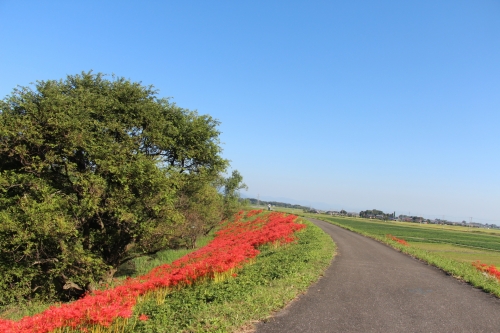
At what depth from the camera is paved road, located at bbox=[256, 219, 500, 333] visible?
5879 millimetres

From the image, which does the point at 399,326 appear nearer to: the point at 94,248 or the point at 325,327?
the point at 325,327

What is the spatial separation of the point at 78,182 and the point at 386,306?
14083 millimetres

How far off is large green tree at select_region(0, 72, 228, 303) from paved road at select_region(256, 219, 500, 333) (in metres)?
10.8

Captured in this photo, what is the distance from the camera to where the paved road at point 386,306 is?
19.3ft

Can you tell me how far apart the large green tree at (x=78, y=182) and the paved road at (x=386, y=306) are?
425 inches

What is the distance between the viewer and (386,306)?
7.16m

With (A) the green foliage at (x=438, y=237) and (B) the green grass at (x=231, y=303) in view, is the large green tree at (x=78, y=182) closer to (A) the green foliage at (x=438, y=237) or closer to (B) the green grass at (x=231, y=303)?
(B) the green grass at (x=231, y=303)

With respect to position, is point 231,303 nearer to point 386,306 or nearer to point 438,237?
point 386,306

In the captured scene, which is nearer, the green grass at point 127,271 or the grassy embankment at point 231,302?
the grassy embankment at point 231,302

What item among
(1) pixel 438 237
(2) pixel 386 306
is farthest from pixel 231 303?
(1) pixel 438 237

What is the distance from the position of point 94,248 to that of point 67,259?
3.24 m

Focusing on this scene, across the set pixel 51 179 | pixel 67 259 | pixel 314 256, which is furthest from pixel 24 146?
pixel 314 256

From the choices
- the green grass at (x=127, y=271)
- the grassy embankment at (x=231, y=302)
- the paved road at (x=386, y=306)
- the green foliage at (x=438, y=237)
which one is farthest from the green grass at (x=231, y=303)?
the green foliage at (x=438, y=237)

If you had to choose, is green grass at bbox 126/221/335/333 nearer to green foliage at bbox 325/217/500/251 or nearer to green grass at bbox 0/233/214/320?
green grass at bbox 0/233/214/320
